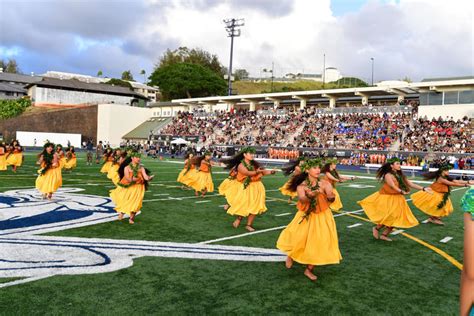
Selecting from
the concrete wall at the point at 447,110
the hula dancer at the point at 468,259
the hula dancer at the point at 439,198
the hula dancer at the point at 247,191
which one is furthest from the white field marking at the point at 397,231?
the concrete wall at the point at 447,110

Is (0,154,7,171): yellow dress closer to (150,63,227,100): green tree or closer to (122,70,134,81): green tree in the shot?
(150,63,227,100): green tree

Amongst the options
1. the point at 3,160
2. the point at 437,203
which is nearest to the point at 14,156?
the point at 3,160

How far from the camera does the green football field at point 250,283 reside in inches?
200

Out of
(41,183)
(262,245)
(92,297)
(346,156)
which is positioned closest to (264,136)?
(346,156)

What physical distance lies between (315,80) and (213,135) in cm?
12031

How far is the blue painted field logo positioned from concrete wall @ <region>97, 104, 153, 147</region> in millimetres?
56472

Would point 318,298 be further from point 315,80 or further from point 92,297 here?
point 315,80

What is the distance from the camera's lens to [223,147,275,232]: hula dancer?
32.4 ft

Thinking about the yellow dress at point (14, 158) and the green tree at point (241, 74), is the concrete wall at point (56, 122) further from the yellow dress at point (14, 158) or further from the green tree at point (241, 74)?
the green tree at point (241, 74)

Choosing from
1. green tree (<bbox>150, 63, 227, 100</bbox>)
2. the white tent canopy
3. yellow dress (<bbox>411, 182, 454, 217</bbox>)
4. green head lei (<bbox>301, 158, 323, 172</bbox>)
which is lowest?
yellow dress (<bbox>411, 182, 454, 217</bbox>)

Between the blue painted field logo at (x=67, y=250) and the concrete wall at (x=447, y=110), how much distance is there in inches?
1502

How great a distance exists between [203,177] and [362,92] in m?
37.3

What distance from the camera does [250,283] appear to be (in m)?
6.01

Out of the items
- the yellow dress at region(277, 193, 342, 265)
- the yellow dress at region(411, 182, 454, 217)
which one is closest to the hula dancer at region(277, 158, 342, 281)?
the yellow dress at region(277, 193, 342, 265)
